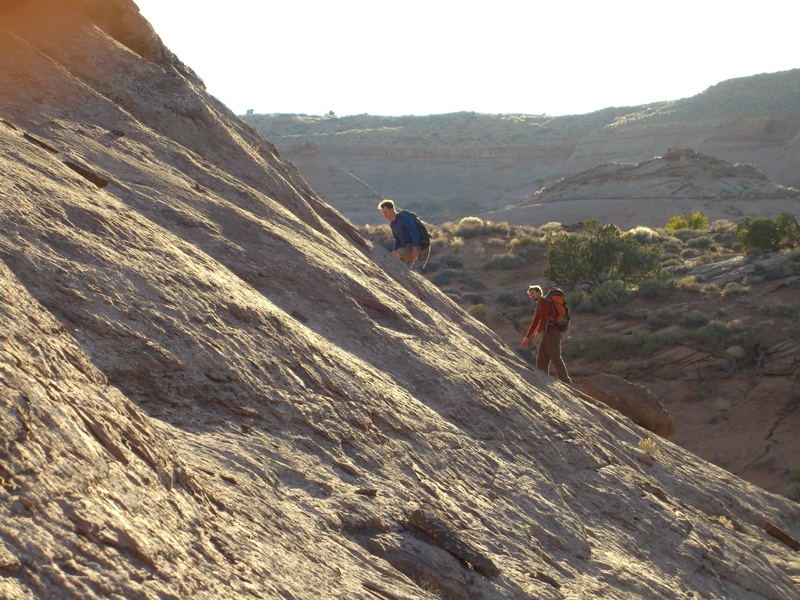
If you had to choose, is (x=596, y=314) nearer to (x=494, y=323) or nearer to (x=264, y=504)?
(x=494, y=323)

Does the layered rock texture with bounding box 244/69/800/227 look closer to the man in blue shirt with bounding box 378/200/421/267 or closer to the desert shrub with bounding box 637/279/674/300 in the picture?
the desert shrub with bounding box 637/279/674/300

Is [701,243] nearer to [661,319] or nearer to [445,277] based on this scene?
[445,277]

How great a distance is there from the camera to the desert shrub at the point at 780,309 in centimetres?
1819

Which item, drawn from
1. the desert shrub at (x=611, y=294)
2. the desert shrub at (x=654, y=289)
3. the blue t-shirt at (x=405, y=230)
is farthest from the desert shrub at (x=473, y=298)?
the blue t-shirt at (x=405, y=230)

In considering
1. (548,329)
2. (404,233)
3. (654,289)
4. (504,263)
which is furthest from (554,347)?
(504,263)

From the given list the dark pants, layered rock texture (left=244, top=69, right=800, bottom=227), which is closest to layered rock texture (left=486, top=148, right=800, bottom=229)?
layered rock texture (left=244, top=69, right=800, bottom=227)

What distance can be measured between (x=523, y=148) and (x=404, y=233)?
2802 inches

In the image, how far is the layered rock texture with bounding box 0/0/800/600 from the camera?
2.50 meters

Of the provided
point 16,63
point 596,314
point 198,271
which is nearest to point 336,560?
point 198,271

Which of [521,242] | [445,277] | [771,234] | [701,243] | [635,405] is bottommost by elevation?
[635,405]

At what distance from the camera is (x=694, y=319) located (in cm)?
1875

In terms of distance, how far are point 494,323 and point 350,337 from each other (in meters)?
15.2

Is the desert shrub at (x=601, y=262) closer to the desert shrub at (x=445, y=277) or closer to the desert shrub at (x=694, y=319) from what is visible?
the desert shrub at (x=445, y=277)

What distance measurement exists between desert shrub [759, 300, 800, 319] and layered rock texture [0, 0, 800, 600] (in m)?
11.7
